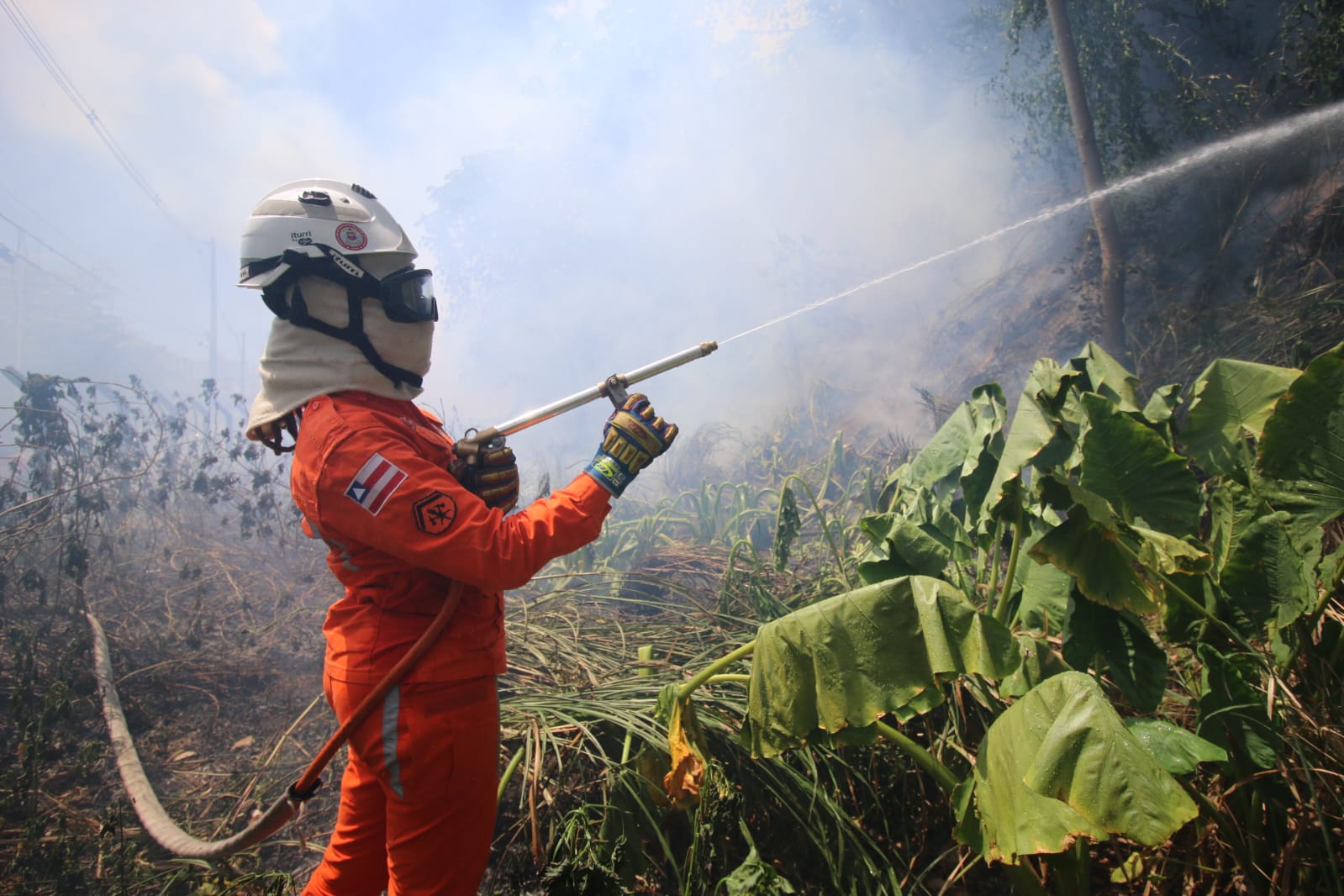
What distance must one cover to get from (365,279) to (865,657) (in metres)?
1.75

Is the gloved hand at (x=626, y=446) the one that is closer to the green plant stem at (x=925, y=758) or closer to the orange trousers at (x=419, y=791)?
the orange trousers at (x=419, y=791)

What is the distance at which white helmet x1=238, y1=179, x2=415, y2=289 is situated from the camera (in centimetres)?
190

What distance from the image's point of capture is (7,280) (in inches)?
613

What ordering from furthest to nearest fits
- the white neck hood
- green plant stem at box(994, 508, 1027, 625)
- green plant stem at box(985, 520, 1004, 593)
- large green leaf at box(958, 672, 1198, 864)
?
green plant stem at box(985, 520, 1004, 593) < green plant stem at box(994, 508, 1027, 625) < the white neck hood < large green leaf at box(958, 672, 1198, 864)

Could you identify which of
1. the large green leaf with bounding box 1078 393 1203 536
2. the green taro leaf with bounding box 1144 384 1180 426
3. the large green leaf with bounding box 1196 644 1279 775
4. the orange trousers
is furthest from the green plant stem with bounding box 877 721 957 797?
the green taro leaf with bounding box 1144 384 1180 426

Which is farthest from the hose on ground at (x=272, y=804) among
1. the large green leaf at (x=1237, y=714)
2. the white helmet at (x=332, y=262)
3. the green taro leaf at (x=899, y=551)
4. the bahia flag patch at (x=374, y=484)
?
the large green leaf at (x=1237, y=714)

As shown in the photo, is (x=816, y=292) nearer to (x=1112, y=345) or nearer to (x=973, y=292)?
(x=973, y=292)

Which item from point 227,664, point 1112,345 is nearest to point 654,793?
point 227,664

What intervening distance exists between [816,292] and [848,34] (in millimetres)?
4766

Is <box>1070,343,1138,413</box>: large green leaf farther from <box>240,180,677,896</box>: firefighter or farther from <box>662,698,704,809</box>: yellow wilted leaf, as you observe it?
<box>662,698,704,809</box>: yellow wilted leaf

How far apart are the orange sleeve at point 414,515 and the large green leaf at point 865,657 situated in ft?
2.38

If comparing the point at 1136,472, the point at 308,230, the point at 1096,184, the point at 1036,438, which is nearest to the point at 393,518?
the point at 308,230

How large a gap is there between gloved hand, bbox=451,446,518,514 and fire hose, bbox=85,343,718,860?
0.10ft

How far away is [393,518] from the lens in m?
1.65
